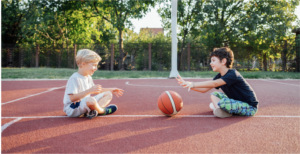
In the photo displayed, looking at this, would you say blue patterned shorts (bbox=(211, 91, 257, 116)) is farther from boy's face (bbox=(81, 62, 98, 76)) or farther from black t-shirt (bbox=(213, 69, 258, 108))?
boy's face (bbox=(81, 62, 98, 76))

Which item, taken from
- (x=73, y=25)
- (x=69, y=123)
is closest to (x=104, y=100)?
(x=69, y=123)

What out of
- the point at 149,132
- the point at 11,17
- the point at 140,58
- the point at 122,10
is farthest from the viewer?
the point at 11,17

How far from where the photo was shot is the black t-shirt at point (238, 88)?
3240 millimetres

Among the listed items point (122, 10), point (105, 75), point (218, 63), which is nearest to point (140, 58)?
point (122, 10)

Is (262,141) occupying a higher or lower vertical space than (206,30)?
lower

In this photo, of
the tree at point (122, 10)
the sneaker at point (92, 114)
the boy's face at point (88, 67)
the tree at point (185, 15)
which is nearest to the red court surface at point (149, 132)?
the sneaker at point (92, 114)

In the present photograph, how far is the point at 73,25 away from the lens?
2312 cm

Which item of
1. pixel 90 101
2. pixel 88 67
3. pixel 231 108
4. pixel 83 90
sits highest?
pixel 88 67

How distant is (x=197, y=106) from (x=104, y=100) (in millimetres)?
1864

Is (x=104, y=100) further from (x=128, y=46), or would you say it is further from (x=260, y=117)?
(x=128, y=46)

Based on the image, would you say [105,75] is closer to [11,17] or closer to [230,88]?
[230,88]

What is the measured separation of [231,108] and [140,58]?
17277 mm

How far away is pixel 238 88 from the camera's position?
3.38m

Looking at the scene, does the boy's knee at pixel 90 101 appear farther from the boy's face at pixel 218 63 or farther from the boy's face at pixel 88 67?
the boy's face at pixel 218 63
